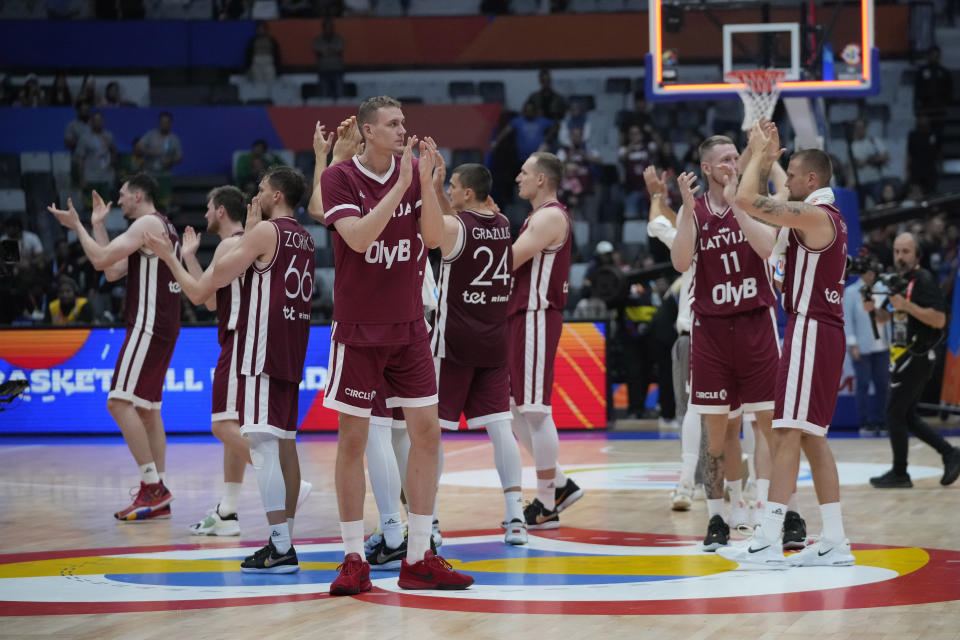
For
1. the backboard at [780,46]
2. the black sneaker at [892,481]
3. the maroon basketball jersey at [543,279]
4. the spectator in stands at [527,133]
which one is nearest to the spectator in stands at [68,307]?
the spectator in stands at [527,133]

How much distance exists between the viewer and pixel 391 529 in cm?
626

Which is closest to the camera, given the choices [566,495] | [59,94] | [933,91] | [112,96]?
[566,495]

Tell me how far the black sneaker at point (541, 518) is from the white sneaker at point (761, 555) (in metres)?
1.56

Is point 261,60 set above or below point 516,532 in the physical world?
above

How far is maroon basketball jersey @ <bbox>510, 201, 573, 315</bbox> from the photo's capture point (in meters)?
7.50

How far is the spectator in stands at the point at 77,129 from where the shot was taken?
19328mm

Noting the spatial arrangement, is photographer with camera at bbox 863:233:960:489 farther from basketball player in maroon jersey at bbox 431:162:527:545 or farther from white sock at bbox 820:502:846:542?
basketball player in maroon jersey at bbox 431:162:527:545

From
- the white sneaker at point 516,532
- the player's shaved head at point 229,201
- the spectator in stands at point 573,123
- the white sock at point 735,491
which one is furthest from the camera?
the spectator in stands at point 573,123

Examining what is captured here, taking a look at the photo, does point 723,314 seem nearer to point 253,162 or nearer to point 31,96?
point 253,162

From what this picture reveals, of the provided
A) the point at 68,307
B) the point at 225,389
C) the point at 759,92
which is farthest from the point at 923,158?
the point at 225,389

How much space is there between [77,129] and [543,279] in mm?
13916

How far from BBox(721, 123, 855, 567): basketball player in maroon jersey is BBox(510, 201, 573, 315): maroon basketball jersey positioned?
A: 4.96 feet

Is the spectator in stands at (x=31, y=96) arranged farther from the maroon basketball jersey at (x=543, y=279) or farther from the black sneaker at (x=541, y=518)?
the black sneaker at (x=541, y=518)

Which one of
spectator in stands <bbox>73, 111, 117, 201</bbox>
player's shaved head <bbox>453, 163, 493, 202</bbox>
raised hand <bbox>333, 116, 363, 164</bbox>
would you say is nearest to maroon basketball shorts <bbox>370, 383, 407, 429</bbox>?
raised hand <bbox>333, 116, 363, 164</bbox>
